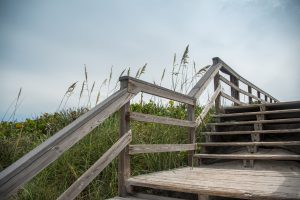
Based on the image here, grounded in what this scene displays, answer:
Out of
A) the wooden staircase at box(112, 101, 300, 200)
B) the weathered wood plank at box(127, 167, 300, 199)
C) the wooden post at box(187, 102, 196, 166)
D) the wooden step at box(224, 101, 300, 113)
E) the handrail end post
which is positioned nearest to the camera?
the weathered wood plank at box(127, 167, 300, 199)

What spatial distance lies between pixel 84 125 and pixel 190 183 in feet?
4.02

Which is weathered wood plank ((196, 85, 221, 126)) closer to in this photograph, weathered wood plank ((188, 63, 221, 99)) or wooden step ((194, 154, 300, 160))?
weathered wood plank ((188, 63, 221, 99))

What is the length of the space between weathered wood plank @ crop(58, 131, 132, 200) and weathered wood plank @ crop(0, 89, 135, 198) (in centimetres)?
39

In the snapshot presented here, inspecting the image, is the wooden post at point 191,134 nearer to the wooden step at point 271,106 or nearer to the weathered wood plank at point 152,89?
the weathered wood plank at point 152,89

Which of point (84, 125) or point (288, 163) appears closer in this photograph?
point (84, 125)

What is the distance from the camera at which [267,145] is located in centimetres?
417

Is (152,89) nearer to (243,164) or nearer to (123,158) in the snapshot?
(123,158)

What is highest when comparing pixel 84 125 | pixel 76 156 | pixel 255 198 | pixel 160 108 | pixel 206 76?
pixel 206 76

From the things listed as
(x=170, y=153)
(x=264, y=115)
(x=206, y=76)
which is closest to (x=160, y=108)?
(x=206, y=76)

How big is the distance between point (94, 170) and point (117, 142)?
435mm

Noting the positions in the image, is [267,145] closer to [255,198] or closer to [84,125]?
[255,198]

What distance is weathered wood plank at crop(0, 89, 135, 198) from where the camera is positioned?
1.56 m

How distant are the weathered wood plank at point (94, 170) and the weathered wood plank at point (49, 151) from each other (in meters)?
0.39

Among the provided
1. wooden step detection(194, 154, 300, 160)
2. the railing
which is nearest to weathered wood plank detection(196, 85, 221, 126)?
the railing
